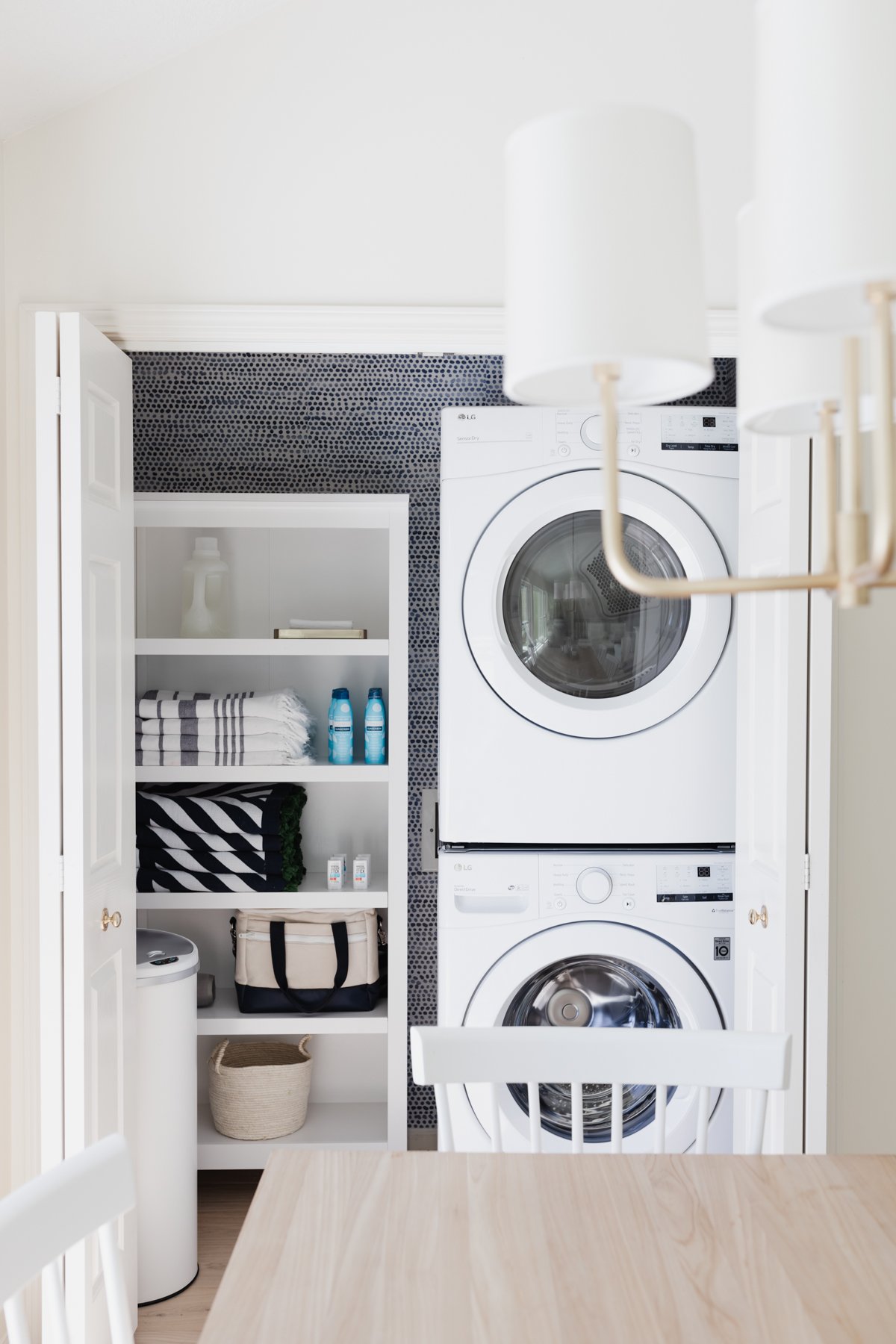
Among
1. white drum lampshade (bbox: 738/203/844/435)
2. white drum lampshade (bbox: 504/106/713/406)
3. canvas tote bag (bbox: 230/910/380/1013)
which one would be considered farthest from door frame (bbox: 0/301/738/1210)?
white drum lampshade (bbox: 504/106/713/406)

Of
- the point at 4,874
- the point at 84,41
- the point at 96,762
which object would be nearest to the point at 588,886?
the point at 96,762

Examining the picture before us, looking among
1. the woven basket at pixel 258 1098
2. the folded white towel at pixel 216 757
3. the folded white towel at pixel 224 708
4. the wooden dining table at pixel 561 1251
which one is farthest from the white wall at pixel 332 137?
the woven basket at pixel 258 1098

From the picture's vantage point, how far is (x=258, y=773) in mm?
2508

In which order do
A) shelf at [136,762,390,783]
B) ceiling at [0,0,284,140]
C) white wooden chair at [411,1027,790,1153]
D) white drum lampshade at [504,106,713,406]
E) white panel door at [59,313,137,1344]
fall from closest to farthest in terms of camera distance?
white drum lampshade at [504,106,713,406] → white wooden chair at [411,1027,790,1153] → white panel door at [59,313,137,1344] → ceiling at [0,0,284,140] → shelf at [136,762,390,783]

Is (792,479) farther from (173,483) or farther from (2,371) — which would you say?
(173,483)

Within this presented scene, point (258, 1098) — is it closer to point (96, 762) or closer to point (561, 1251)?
point (96, 762)

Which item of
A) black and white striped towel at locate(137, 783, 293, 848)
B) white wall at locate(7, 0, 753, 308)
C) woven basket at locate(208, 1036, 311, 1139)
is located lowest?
woven basket at locate(208, 1036, 311, 1139)

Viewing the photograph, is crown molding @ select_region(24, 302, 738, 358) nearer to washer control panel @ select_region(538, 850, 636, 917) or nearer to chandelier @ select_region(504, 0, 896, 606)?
washer control panel @ select_region(538, 850, 636, 917)

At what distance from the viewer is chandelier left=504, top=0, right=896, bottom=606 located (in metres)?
0.62

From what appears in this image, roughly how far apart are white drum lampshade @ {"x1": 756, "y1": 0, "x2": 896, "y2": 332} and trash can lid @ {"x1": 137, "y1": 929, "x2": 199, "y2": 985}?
1972 millimetres

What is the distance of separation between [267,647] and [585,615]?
779mm

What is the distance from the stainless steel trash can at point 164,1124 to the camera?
2232 millimetres

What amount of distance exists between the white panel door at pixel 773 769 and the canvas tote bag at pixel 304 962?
930 millimetres

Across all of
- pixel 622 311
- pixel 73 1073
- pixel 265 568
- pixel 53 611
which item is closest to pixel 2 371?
pixel 53 611
